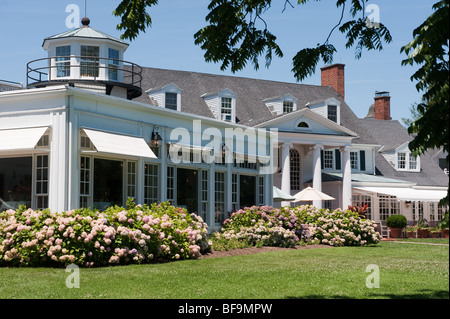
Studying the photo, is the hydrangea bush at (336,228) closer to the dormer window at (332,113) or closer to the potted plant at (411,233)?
the potted plant at (411,233)

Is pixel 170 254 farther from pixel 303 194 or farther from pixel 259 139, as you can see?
pixel 303 194

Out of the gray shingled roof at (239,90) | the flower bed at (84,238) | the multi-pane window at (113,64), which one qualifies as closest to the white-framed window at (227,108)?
the gray shingled roof at (239,90)

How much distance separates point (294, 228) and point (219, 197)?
3.01 metres

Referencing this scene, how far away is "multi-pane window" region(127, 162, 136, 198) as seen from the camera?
19.1m

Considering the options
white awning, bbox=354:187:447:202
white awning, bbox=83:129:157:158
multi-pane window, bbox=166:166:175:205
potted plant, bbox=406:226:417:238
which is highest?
white awning, bbox=83:129:157:158

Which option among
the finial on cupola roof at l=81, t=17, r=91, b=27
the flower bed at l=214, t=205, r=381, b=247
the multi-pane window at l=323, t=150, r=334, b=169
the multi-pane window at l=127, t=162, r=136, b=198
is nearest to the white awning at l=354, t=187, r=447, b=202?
the multi-pane window at l=323, t=150, r=334, b=169

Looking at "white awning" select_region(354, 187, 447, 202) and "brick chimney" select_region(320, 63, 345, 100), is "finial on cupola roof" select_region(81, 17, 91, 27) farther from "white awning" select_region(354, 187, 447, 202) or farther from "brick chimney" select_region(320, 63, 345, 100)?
"brick chimney" select_region(320, 63, 345, 100)

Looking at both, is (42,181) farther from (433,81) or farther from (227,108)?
(227,108)

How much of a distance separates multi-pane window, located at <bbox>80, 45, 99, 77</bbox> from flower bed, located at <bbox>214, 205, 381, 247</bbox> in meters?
8.57

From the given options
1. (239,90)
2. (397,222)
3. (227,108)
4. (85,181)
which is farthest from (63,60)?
(397,222)

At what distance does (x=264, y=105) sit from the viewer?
4012 centimetres

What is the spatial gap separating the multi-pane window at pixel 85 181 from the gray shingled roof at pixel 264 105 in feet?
58.0
